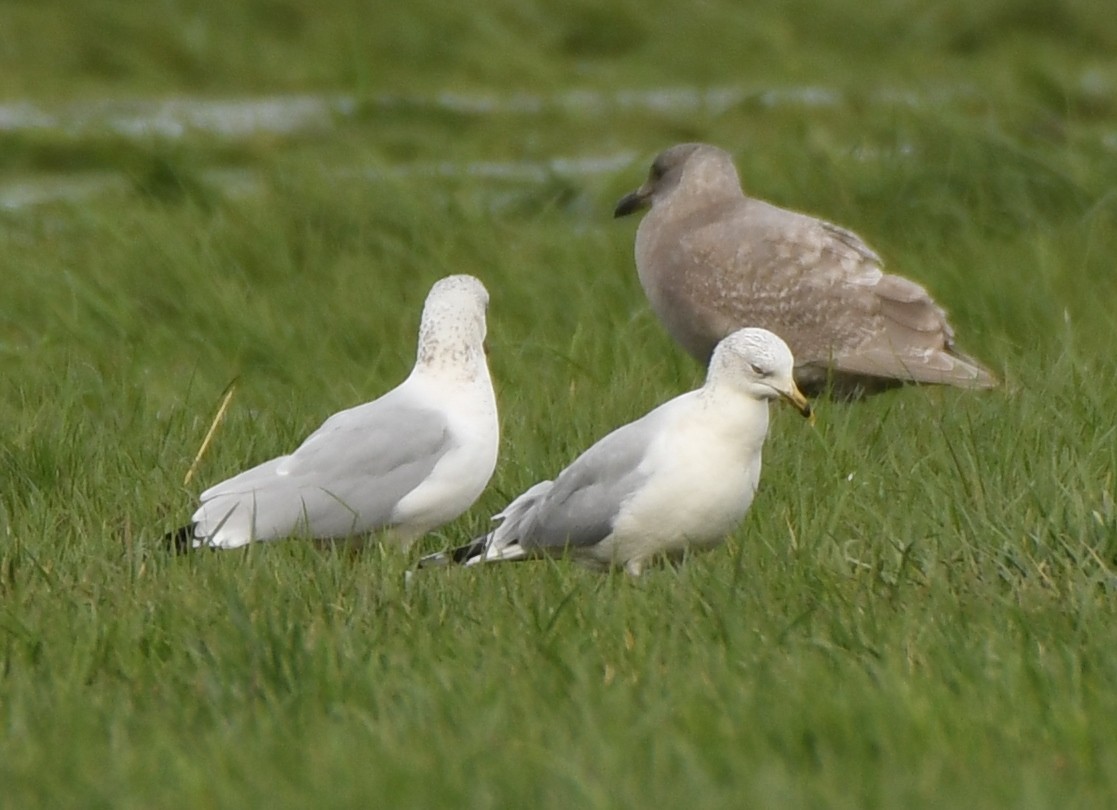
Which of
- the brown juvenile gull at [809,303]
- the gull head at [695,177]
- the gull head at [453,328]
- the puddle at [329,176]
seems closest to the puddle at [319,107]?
the puddle at [329,176]

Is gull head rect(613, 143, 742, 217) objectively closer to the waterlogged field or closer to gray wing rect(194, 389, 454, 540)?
the waterlogged field

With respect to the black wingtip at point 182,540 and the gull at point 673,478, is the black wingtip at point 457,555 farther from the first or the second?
the black wingtip at point 182,540

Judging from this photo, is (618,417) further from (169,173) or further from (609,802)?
(169,173)

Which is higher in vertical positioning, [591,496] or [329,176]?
[329,176]

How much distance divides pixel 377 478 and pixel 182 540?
0.39 meters

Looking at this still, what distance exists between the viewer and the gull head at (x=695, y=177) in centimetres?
595

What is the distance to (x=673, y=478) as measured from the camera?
3.82 metres

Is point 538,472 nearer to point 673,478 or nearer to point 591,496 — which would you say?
point 591,496

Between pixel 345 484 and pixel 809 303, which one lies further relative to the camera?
pixel 809 303

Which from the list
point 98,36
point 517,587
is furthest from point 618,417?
point 98,36

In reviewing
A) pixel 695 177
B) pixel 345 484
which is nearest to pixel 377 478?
pixel 345 484

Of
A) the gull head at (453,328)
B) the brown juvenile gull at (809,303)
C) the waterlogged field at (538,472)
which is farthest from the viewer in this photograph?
the brown juvenile gull at (809,303)

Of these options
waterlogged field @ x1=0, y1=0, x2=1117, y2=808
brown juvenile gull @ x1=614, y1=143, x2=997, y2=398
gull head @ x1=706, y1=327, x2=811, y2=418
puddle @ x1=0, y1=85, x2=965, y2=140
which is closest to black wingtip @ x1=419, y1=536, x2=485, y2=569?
waterlogged field @ x1=0, y1=0, x2=1117, y2=808

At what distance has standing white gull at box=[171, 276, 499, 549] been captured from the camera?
13.3 ft
